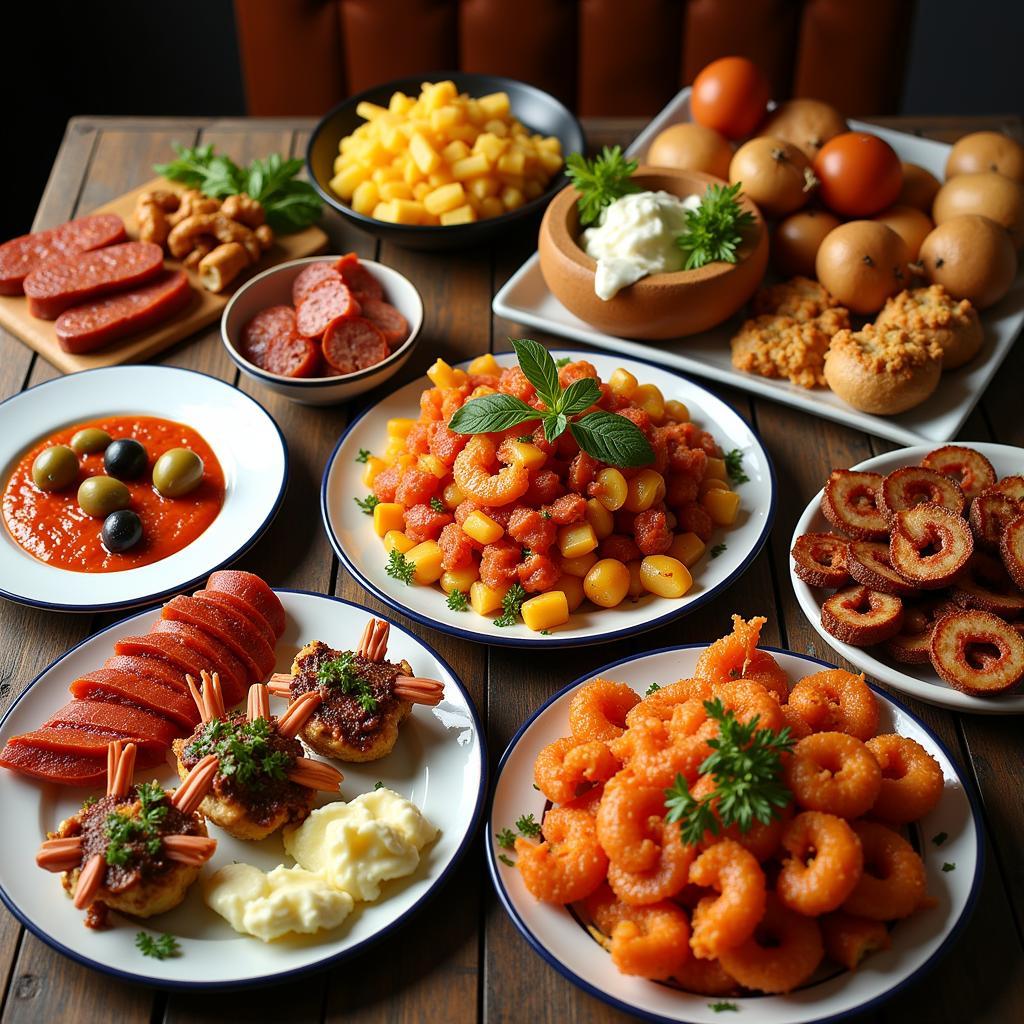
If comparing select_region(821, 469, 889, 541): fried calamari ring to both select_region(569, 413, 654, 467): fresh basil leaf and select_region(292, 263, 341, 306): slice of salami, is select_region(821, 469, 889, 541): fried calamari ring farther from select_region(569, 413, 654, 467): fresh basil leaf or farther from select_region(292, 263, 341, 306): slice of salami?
select_region(292, 263, 341, 306): slice of salami

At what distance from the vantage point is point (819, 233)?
3.08 metres

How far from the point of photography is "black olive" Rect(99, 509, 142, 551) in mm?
2490

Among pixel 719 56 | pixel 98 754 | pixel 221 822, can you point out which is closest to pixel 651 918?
pixel 221 822

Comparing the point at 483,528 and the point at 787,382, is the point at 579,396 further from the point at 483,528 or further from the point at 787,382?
the point at 787,382

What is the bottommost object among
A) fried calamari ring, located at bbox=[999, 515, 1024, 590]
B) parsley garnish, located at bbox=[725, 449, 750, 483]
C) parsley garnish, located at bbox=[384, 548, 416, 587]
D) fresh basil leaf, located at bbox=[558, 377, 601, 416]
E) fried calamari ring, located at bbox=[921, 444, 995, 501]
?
parsley garnish, located at bbox=[384, 548, 416, 587]

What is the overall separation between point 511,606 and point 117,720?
0.82 m

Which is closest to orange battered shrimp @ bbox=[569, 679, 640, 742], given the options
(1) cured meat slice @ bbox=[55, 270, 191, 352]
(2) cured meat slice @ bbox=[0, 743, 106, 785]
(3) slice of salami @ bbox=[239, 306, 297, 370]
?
(2) cured meat slice @ bbox=[0, 743, 106, 785]

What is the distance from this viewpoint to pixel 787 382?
9.47 ft

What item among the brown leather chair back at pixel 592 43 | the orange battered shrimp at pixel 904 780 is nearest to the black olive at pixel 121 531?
the orange battered shrimp at pixel 904 780

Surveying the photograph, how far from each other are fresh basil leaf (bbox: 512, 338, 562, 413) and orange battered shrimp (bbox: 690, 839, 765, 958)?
1074 millimetres

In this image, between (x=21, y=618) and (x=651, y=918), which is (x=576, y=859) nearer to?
(x=651, y=918)

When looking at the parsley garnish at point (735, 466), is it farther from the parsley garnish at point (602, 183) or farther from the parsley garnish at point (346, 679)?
the parsley garnish at point (346, 679)

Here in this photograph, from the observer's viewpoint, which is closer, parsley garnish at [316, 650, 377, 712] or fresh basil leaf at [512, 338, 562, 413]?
parsley garnish at [316, 650, 377, 712]

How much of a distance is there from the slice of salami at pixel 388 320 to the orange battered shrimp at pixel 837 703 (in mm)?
1523
